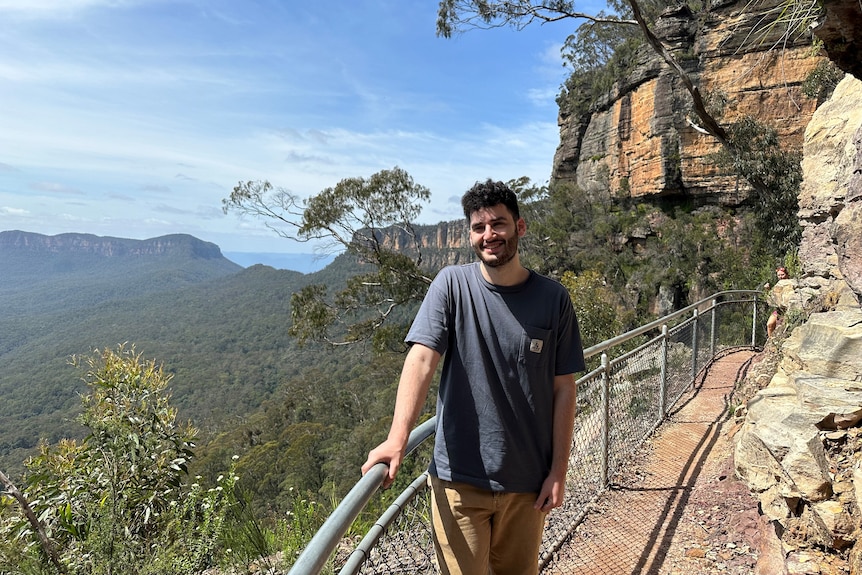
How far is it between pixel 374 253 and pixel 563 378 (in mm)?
14916

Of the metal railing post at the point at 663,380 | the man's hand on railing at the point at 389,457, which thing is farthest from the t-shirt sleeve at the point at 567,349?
Answer: the metal railing post at the point at 663,380

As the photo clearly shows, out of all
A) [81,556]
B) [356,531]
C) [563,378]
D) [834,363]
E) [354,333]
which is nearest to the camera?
[563,378]

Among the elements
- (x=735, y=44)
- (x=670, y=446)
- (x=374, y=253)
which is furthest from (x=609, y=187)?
(x=670, y=446)

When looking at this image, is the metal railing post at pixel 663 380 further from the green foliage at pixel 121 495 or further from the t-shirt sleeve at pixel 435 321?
the green foliage at pixel 121 495

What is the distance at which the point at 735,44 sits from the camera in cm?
2008

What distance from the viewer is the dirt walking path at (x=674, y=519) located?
2.54 metres

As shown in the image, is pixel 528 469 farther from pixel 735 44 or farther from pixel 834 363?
pixel 735 44

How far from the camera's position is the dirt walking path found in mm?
2537

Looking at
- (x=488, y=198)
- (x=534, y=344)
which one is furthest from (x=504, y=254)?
(x=534, y=344)

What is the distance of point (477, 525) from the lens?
4.96 ft

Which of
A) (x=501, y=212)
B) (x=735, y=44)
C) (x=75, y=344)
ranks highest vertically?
(x=735, y=44)

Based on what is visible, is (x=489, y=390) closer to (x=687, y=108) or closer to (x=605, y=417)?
(x=605, y=417)

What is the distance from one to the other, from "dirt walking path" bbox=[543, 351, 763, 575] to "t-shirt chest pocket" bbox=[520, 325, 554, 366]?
1682 mm

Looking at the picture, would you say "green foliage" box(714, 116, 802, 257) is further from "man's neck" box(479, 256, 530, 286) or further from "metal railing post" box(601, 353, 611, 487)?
"man's neck" box(479, 256, 530, 286)
